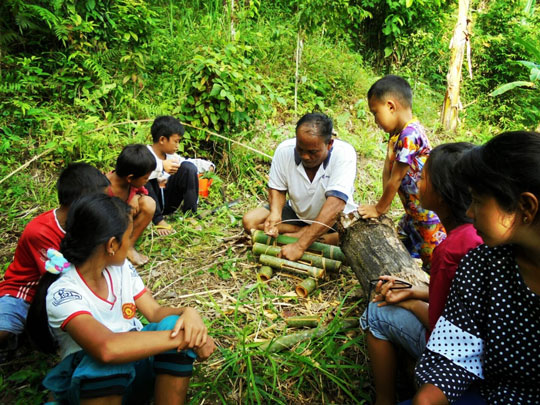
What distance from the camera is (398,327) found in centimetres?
199

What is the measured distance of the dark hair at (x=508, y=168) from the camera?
1.29 metres

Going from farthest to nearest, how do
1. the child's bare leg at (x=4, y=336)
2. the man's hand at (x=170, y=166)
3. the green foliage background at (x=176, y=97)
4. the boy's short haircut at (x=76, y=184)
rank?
1. the man's hand at (x=170, y=166)
2. the green foliage background at (x=176, y=97)
3. the boy's short haircut at (x=76, y=184)
4. the child's bare leg at (x=4, y=336)

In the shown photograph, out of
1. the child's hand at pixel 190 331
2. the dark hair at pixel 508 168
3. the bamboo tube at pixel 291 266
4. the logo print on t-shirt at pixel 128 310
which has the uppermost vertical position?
the dark hair at pixel 508 168

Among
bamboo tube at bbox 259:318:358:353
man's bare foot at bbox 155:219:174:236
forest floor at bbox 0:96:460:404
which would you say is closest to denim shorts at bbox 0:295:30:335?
forest floor at bbox 0:96:460:404

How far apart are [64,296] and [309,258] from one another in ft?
6.83

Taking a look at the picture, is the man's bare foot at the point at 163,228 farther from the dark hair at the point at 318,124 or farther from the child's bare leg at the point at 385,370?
the child's bare leg at the point at 385,370

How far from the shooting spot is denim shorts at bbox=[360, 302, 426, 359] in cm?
192

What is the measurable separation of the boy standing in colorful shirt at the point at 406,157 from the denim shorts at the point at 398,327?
104 centimetres

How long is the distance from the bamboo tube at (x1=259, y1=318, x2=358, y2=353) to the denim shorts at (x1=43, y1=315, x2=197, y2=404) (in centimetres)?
70

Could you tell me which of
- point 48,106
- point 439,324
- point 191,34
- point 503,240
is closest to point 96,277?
point 439,324

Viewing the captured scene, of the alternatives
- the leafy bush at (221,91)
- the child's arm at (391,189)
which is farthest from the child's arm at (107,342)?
the leafy bush at (221,91)

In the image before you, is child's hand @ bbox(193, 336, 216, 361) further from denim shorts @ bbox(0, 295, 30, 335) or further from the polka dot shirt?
denim shorts @ bbox(0, 295, 30, 335)

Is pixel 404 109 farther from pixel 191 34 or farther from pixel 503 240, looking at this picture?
pixel 191 34

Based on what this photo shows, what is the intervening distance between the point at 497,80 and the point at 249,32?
6060 mm
